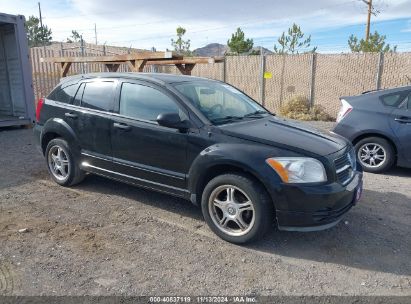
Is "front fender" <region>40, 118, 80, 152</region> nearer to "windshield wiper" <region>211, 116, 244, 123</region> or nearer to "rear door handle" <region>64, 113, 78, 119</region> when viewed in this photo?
"rear door handle" <region>64, 113, 78, 119</region>

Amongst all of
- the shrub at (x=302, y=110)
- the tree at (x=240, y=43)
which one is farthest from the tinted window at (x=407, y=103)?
the tree at (x=240, y=43)

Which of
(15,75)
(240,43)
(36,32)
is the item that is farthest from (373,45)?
(36,32)

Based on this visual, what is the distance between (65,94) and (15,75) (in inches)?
279

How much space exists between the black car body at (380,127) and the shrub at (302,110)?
697cm

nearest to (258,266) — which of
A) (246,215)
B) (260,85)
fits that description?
(246,215)

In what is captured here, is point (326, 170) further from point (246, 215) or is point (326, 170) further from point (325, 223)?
point (246, 215)

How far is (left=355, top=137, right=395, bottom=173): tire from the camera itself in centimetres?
612

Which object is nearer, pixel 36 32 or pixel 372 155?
pixel 372 155

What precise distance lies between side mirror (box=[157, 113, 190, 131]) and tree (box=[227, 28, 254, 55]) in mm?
26348

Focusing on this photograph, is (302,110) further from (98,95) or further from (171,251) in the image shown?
(171,251)

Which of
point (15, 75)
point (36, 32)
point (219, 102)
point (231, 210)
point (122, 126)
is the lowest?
point (231, 210)

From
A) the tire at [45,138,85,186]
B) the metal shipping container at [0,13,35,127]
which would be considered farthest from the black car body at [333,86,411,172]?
the metal shipping container at [0,13,35,127]

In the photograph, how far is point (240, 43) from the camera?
29156 millimetres

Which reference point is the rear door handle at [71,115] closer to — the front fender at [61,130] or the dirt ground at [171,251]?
the front fender at [61,130]
